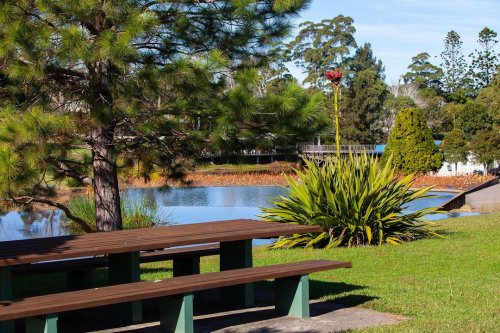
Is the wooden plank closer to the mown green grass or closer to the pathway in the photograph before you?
the mown green grass

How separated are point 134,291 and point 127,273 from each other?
116 centimetres

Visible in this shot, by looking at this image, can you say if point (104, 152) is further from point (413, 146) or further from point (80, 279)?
point (413, 146)

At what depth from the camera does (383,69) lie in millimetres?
73750

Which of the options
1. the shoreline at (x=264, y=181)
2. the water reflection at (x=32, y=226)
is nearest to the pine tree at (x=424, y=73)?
the shoreline at (x=264, y=181)

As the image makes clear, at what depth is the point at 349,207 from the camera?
11.1 meters

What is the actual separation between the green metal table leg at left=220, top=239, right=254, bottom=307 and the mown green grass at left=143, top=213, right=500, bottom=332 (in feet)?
2.35

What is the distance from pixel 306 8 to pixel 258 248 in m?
3.83

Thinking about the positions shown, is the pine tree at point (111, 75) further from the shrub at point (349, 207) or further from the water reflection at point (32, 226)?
the water reflection at point (32, 226)

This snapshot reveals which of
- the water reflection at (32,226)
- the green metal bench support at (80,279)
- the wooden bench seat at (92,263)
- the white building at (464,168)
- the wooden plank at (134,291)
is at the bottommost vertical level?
the water reflection at (32,226)

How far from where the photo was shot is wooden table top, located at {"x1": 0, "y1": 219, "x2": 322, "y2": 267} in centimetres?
540

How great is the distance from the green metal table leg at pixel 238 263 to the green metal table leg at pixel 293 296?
19.2 inches

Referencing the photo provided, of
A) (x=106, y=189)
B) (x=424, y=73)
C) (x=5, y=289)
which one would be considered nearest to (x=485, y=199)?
(x=106, y=189)

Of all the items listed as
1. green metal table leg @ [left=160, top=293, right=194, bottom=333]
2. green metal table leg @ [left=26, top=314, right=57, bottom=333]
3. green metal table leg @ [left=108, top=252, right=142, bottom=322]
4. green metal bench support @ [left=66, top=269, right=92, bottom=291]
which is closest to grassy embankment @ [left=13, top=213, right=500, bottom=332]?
green metal bench support @ [left=66, top=269, right=92, bottom=291]

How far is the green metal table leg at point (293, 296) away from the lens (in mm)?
6074
